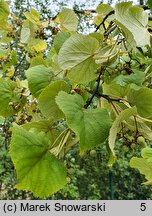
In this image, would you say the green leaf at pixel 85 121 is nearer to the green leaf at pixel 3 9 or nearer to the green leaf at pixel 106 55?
the green leaf at pixel 106 55

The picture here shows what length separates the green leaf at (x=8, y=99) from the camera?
2.33 ft

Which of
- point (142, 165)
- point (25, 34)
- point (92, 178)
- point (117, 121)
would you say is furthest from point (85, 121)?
point (92, 178)

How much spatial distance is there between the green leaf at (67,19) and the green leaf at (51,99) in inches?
12.6

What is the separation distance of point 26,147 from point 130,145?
166 mm

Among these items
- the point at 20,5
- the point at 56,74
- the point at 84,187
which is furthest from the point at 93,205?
the point at 84,187

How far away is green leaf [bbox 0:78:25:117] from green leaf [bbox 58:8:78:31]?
236mm

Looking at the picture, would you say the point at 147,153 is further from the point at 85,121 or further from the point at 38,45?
the point at 38,45

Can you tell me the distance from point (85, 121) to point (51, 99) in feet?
0.28

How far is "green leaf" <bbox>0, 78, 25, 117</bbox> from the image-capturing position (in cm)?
71

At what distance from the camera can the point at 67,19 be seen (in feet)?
2.96

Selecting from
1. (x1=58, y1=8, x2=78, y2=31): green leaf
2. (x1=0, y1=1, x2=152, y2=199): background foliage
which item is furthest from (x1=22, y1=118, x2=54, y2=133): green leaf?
(x1=0, y1=1, x2=152, y2=199): background foliage

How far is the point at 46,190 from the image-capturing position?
551 mm

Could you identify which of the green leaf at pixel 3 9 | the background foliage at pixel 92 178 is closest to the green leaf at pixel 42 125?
the green leaf at pixel 3 9

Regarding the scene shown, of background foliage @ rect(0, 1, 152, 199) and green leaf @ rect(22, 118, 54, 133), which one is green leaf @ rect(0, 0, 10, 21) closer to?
green leaf @ rect(22, 118, 54, 133)
